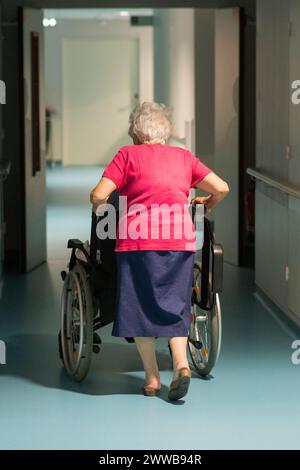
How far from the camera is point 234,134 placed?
31.3 feet

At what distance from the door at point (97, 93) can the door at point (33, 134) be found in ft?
44.4

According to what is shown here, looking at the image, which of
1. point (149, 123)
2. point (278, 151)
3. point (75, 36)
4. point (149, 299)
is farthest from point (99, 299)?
point (75, 36)

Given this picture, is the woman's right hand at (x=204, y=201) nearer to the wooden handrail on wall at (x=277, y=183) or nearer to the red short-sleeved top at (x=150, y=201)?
the red short-sleeved top at (x=150, y=201)

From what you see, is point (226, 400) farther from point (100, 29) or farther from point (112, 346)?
point (100, 29)

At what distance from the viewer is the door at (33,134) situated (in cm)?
917

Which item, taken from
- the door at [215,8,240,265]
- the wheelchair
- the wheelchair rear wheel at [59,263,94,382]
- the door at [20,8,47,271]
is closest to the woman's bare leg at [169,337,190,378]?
the wheelchair

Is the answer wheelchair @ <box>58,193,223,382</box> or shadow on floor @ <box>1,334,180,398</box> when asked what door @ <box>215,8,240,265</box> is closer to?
shadow on floor @ <box>1,334,180,398</box>

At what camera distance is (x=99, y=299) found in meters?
5.53

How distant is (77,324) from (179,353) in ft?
2.08

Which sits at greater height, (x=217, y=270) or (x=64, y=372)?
(x=217, y=270)

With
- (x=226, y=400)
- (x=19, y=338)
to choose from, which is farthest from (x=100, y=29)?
(x=226, y=400)

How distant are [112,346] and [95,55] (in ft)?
57.2

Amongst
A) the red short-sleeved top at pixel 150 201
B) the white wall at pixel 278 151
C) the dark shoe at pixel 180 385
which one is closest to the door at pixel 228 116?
the white wall at pixel 278 151

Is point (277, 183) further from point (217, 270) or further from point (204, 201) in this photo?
point (217, 270)
